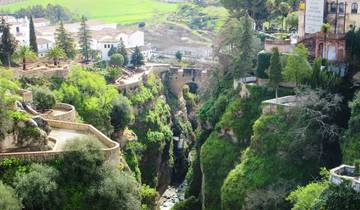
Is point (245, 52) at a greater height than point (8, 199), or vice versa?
point (245, 52)

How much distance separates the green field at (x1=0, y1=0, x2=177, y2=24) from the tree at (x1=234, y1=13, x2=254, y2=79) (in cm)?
9598

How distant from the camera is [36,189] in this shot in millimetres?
40156

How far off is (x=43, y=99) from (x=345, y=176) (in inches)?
1258

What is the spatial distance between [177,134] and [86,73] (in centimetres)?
2709

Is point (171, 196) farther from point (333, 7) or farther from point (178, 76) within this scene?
point (333, 7)

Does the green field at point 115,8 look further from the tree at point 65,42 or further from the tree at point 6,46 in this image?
the tree at point 6,46

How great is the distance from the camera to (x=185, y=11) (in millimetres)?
146875

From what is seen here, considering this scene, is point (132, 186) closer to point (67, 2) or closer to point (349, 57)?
point (349, 57)

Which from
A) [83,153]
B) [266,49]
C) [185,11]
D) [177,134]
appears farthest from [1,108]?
[185,11]

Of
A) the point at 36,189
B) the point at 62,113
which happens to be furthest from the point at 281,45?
the point at 36,189

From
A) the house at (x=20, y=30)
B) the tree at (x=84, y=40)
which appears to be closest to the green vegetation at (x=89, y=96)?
the tree at (x=84, y=40)

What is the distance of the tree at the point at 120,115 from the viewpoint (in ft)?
226

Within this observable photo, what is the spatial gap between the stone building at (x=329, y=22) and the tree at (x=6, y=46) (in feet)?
119

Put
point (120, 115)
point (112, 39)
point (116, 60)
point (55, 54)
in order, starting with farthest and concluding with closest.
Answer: point (112, 39) → point (116, 60) → point (55, 54) → point (120, 115)
